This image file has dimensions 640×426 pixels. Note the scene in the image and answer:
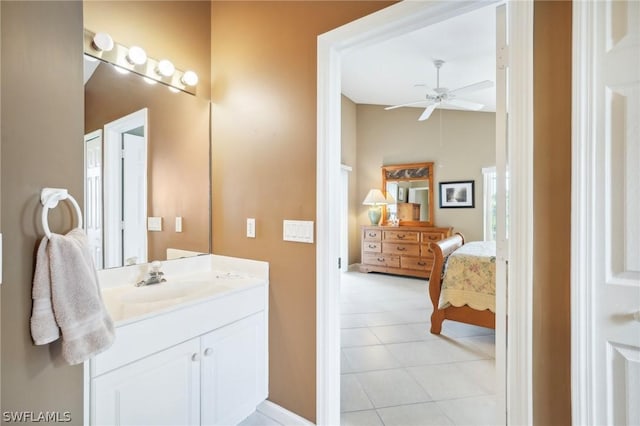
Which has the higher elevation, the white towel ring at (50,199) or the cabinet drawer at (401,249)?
the white towel ring at (50,199)

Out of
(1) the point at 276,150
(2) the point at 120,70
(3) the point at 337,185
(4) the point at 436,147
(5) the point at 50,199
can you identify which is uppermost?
(4) the point at 436,147

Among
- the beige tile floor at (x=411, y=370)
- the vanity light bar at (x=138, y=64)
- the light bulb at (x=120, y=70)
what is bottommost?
the beige tile floor at (x=411, y=370)

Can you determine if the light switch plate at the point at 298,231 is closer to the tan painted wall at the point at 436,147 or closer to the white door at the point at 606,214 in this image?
the white door at the point at 606,214

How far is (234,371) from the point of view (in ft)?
5.08

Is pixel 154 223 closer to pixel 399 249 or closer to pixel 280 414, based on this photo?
pixel 280 414

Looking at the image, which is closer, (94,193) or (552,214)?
(552,214)

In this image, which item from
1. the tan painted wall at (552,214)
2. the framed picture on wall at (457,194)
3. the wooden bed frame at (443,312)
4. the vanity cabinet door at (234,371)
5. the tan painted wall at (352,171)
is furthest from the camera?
the tan painted wall at (352,171)

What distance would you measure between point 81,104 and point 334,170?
1056mm

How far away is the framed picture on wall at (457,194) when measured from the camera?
5.21 meters

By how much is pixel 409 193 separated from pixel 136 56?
196 inches

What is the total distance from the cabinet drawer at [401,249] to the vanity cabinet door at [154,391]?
14.6ft

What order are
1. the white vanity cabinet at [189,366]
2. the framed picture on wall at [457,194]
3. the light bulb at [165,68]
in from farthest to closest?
the framed picture on wall at [457,194]
the light bulb at [165,68]
the white vanity cabinet at [189,366]

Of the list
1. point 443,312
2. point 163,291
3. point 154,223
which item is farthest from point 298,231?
point 443,312

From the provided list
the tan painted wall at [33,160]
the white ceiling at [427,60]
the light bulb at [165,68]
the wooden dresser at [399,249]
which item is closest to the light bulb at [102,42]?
the light bulb at [165,68]
